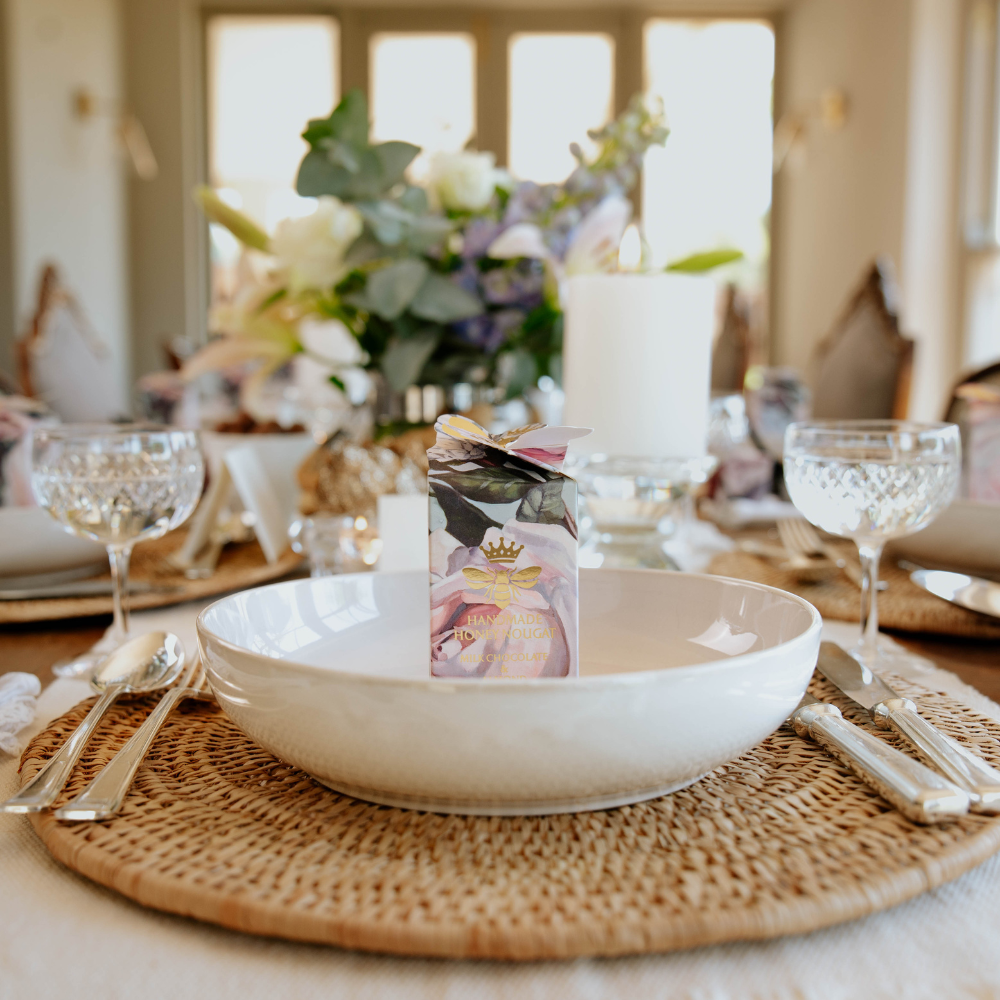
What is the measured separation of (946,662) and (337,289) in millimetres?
791

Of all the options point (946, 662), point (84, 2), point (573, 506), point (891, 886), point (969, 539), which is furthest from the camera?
point (84, 2)

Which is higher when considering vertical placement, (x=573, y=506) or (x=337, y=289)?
(x=337, y=289)

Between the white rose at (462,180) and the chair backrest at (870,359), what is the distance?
3.93 feet

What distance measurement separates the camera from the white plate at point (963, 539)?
2.68 feet

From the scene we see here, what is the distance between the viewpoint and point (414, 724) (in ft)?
1.08

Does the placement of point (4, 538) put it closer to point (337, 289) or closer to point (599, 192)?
point (337, 289)

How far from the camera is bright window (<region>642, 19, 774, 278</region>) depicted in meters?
5.84

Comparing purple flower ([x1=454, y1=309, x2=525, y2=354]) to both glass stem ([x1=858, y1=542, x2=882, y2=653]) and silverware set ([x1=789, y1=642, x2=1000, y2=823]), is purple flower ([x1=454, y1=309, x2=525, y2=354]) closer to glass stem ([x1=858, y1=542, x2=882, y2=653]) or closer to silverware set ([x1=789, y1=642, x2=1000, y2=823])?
glass stem ([x1=858, y1=542, x2=882, y2=653])

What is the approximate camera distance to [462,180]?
1.19m

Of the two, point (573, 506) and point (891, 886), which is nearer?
point (891, 886)

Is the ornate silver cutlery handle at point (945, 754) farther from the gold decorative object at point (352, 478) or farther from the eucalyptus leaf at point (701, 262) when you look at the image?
the eucalyptus leaf at point (701, 262)

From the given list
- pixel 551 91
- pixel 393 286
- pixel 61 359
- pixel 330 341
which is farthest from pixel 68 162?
pixel 393 286

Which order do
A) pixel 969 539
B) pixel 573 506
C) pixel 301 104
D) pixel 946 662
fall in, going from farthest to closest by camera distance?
1. pixel 301 104
2. pixel 969 539
3. pixel 946 662
4. pixel 573 506

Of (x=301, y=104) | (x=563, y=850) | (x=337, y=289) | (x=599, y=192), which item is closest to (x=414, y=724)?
(x=563, y=850)
